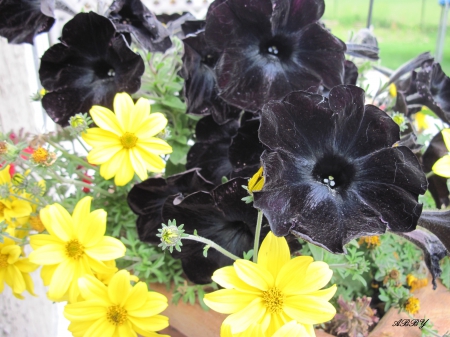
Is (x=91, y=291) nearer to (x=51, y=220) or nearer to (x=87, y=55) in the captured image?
(x=51, y=220)

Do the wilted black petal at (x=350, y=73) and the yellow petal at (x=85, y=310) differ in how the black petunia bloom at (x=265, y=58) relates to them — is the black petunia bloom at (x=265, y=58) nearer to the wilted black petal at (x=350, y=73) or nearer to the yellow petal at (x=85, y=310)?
the wilted black petal at (x=350, y=73)

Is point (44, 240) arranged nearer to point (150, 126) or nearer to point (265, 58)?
point (150, 126)

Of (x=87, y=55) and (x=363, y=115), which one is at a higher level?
(x=87, y=55)

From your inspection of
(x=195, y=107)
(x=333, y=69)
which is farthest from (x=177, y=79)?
(x=333, y=69)

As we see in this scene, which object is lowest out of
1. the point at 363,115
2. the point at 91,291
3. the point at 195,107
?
the point at 91,291

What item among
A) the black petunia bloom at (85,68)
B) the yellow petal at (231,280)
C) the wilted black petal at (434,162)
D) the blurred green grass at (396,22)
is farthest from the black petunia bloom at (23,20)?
the blurred green grass at (396,22)

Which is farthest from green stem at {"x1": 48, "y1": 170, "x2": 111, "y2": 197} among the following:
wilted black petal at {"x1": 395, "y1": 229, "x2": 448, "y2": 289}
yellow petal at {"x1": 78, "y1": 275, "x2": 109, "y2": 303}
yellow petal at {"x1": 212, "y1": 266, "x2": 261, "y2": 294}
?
wilted black petal at {"x1": 395, "y1": 229, "x2": 448, "y2": 289}
